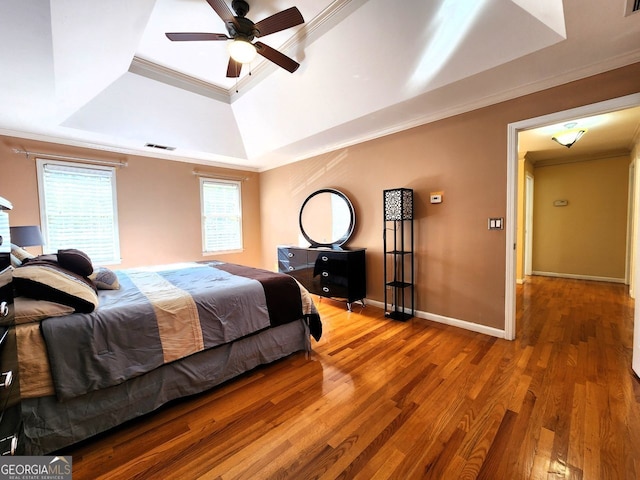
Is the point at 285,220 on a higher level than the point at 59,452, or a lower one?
higher

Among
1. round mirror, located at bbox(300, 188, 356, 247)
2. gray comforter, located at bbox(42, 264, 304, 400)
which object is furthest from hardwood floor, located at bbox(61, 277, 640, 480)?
round mirror, located at bbox(300, 188, 356, 247)

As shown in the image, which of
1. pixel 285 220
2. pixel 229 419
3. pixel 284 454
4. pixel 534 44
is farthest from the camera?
pixel 285 220

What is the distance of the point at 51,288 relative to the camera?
1.46 m

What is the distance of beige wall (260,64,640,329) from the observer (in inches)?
97.3

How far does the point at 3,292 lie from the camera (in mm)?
874

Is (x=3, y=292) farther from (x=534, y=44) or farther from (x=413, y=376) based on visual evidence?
(x=534, y=44)

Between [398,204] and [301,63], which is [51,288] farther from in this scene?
[398,204]

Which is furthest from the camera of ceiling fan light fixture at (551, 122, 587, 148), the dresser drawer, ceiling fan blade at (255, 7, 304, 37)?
the dresser drawer

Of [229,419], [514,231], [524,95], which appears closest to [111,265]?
[229,419]

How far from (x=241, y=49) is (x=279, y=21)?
0.36 metres

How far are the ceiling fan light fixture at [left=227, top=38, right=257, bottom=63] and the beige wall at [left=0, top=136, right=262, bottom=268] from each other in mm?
2958

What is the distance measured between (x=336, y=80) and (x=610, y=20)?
2.01 meters

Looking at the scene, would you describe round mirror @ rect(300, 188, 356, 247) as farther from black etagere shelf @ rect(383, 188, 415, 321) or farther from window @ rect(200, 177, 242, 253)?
window @ rect(200, 177, 242, 253)

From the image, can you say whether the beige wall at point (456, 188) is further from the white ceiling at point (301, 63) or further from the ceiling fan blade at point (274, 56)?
the ceiling fan blade at point (274, 56)
